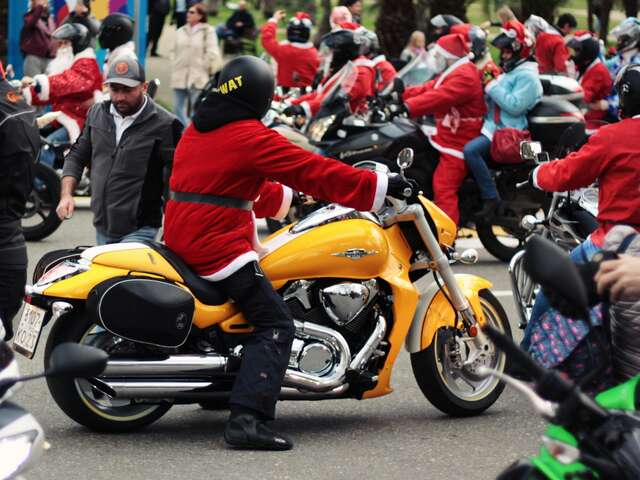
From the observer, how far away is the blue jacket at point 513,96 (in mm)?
10969

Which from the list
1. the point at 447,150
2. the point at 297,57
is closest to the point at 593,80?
the point at 447,150

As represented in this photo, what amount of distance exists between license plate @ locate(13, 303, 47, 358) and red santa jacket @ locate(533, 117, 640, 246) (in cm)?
213

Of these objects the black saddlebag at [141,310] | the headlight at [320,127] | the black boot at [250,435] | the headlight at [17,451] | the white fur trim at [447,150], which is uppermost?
the headlight at [17,451]

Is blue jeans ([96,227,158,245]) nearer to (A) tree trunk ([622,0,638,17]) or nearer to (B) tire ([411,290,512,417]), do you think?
(B) tire ([411,290,512,417])

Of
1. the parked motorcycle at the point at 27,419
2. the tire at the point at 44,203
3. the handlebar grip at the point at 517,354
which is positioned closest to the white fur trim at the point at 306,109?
the tire at the point at 44,203

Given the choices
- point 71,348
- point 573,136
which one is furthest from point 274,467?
point 573,136

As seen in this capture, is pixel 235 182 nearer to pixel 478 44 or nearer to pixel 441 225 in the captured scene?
pixel 441 225

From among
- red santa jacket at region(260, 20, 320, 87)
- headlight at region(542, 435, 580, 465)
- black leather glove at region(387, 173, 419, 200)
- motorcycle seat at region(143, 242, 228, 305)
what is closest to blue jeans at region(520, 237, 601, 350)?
black leather glove at region(387, 173, 419, 200)

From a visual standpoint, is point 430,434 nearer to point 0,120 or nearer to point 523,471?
point 0,120

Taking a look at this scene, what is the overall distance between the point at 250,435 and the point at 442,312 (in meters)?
1.11

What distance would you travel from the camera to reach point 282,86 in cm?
1673

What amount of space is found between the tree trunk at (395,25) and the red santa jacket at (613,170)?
18271 millimetres

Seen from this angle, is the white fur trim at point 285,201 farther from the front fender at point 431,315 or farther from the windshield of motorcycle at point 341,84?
the windshield of motorcycle at point 341,84

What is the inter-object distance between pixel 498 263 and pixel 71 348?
7.91 metres
